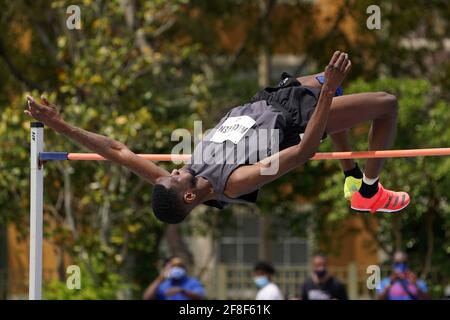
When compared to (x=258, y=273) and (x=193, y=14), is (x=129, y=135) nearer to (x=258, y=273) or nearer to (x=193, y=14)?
(x=258, y=273)

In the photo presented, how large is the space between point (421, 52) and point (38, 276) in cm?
1106

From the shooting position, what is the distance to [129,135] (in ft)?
45.1

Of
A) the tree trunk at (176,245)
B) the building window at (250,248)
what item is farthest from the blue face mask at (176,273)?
the building window at (250,248)

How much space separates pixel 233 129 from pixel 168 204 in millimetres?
739

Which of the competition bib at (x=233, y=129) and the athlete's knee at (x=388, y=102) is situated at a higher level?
the athlete's knee at (x=388, y=102)

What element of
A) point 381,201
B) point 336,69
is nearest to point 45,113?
point 336,69

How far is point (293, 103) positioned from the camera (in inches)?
313

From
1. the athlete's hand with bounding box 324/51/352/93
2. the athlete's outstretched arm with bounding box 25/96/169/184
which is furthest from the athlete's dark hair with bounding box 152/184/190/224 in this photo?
the athlete's hand with bounding box 324/51/352/93

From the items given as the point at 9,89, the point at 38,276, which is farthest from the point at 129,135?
the point at 38,276

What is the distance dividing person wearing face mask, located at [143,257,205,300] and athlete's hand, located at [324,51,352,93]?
17.7 feet

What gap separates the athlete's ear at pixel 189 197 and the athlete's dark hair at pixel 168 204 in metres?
0.04

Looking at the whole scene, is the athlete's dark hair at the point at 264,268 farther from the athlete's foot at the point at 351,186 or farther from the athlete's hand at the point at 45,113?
the athlete's hand at the point at 45,113

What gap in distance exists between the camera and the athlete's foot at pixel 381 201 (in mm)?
8562
